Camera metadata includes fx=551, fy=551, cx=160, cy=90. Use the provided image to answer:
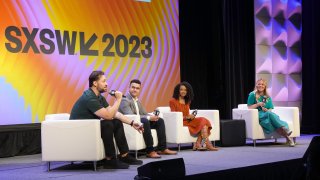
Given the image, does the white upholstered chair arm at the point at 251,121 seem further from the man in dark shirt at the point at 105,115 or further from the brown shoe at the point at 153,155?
the man in dark shirt at the point at 105,115

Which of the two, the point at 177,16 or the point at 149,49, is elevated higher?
the point at 177,16

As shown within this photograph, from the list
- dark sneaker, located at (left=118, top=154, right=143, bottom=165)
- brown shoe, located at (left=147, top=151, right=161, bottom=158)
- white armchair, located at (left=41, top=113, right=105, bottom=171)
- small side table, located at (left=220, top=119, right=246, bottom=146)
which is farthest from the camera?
small side table, located at (left=220, top=119, right=246, bottom=146)

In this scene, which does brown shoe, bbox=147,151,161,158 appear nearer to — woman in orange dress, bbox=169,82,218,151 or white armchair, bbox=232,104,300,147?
woman in orange dress, bbox=169,82,218,151

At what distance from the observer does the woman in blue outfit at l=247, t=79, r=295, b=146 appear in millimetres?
7562

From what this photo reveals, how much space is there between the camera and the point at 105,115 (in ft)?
17.9

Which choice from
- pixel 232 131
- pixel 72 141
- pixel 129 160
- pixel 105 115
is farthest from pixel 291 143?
pixel 72 141

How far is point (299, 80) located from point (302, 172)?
7.48 m

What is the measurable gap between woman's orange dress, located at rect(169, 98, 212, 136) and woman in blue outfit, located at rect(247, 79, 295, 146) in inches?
35.6

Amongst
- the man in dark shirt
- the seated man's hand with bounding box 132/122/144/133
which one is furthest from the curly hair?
the man in dark shirt

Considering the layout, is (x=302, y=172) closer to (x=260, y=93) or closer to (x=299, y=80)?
(x=260, y=93)

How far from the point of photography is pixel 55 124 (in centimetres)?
544

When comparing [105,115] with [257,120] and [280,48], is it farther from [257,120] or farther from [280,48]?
[280,48]

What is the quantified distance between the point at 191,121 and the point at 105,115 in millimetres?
1985

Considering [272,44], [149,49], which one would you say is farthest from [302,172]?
[272,44]
